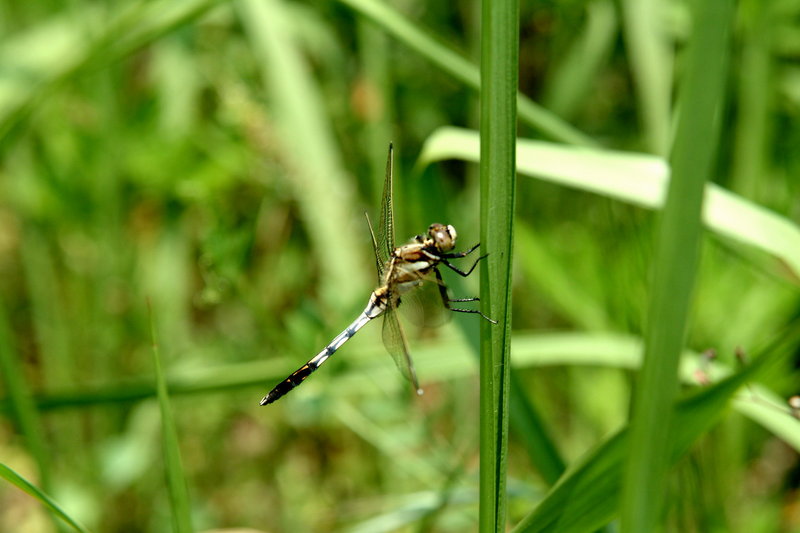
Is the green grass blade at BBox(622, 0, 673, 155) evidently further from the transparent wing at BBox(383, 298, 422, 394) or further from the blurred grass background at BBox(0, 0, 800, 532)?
the transparent wing at BBox(383, 298, 422, 394)

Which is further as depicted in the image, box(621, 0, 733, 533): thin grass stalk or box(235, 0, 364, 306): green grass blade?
box(235, 0, 364, 306): green grass blade

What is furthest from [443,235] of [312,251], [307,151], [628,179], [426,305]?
[312,251]

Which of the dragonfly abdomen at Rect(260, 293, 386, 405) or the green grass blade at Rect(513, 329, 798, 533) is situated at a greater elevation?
the dragonfly abdomen at Rect(260, 293, 386, 405)

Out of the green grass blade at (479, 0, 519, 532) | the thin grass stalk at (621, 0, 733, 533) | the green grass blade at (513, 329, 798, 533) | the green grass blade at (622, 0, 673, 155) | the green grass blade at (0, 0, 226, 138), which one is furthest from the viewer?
the green grass blade at (622, 0, 673, 155)

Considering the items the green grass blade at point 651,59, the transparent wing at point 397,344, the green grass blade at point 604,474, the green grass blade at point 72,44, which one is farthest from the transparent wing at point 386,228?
the green grass blade at point 651,59

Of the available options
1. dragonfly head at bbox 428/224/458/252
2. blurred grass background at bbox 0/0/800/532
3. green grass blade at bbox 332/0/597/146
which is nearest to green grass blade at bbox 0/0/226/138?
blurred grass background at bbox 0/0/800/532

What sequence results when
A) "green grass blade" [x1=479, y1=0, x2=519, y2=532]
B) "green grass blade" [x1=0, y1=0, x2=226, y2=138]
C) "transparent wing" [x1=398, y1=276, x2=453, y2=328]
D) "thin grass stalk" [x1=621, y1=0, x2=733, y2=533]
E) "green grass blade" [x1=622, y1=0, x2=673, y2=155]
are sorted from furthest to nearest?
"green grass blade" [x1=622, y1=0, x2=673, y2=155] → "green grass blade" [x1=0, y1=0, x2=226, y2=138] → "transparent wing" [x1=398, y1=276, x2=453, y2=328] → "green grass blade" [x1=479, y1=0, x2=519, y2=532] → "thin grass stalk" [x1=621, y1=0, x2=733, y2=533]

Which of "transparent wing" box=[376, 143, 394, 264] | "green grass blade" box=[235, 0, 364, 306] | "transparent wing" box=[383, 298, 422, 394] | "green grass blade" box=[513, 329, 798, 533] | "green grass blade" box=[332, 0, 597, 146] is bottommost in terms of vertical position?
"green grass blade" box=[513, 329, 798, 533]

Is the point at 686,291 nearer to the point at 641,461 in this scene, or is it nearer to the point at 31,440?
the point at 641,461
